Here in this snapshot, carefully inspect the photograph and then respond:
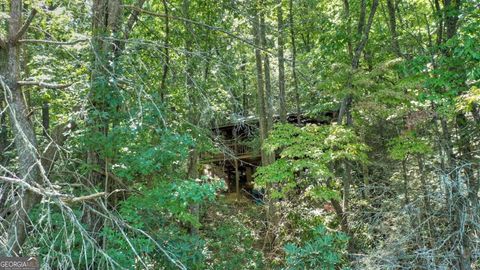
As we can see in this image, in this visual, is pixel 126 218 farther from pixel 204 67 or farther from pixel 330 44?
pixel 330 44

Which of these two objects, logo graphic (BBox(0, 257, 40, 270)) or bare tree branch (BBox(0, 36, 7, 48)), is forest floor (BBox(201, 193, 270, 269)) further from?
bare tree branch (BBox(0, 36, 7, 48))

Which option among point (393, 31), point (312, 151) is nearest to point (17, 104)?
point (312, 151)

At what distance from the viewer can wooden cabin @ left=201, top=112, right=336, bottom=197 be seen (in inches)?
377

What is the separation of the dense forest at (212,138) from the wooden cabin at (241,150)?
1101 mm

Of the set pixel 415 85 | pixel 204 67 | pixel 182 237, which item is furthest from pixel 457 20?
pixel 182 237

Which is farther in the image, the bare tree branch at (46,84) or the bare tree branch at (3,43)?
the bare tree branch at (3,43)

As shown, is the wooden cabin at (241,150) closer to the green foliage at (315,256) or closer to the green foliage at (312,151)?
the green foliage at (312,151)

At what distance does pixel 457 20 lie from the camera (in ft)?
22.4

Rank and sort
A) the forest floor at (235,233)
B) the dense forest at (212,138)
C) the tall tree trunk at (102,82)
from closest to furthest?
1. the dense forest at (212,138)
2. the tall tree trunk at (102,82)
3. the forest floor at (235,233)

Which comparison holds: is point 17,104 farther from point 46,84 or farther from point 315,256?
point 315,256

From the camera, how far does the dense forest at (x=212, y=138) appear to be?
4125 millimetres

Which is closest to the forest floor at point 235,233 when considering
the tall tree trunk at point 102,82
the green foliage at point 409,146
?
the tall tree trunk at point 102,82

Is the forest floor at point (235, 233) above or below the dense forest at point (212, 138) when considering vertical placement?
below

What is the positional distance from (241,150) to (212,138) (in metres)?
Answer: 7.97
